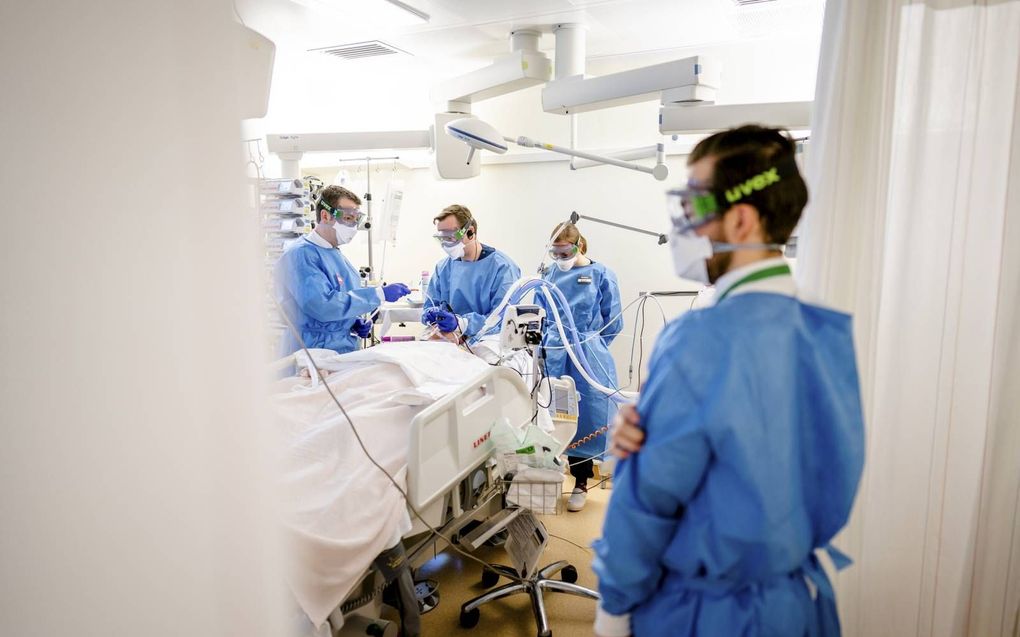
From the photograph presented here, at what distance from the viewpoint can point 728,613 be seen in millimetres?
960

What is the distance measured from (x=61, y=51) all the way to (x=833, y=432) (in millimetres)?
1189

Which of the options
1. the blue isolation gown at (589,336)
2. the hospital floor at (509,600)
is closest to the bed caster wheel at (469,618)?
the hospital floor at (509,600)

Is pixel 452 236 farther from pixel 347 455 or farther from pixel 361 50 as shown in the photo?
pixel 347 455

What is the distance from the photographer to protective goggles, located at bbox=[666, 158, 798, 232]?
965 millimetres

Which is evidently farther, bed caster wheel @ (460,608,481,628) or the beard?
bed caster wheel @ (460,608,481,628)

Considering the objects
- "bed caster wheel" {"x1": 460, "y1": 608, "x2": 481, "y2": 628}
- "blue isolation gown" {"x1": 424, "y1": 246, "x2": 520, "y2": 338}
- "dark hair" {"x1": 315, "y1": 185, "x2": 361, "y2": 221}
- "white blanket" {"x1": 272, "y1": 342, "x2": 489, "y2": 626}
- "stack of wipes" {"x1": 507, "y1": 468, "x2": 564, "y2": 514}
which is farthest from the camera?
"blue isolation gown" {"x1": 424, "y1": 246, "x2": 520, "y2": 338}

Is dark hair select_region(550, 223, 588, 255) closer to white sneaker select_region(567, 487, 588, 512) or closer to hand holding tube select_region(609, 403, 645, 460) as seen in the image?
white sneaker select_region(567, 487, 588, 512)

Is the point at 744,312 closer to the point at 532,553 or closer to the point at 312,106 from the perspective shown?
the point at 532,553

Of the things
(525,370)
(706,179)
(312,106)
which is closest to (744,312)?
(706,179)

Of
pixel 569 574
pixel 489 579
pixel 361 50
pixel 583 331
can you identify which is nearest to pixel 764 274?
pixel 569 574

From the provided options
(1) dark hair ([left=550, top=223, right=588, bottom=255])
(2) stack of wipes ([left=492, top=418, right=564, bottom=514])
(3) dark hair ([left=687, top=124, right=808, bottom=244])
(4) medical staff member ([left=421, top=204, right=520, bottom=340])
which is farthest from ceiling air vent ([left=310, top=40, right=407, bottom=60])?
(3) dark hair ([left=687, top=124, right=808, bottom=244])

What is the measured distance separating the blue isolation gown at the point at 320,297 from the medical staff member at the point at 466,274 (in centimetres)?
44

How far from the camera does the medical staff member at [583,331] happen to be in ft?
11.3

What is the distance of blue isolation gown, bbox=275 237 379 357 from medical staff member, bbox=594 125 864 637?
2.14m
